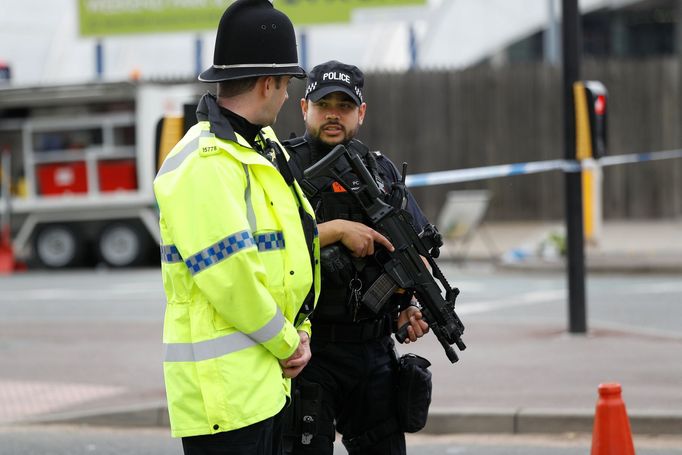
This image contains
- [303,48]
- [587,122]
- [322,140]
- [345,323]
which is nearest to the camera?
[345,323]

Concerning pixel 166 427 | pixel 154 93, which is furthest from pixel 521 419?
pixel 154 93

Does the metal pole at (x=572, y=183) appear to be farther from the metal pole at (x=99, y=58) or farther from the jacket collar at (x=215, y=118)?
the metal pole at (x=99, y=58)

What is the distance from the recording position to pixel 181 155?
3.74 metres

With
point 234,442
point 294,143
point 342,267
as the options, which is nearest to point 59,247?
point 294,143

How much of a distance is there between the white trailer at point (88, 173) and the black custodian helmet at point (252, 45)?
16.0m

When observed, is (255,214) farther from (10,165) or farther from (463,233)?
(10,165)

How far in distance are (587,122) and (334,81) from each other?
18.6 feet

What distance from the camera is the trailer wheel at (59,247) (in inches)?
796

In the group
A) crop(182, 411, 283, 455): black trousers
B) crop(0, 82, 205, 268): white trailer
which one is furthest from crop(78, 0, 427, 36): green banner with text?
crop(182, 411, 283, 455): black trousers

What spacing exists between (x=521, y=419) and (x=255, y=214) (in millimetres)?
4059

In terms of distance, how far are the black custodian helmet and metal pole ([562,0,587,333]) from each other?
6.62 meters

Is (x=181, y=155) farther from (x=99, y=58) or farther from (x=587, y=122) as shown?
(x=99, y=58)

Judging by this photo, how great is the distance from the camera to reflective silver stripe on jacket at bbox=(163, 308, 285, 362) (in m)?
A: 3.66

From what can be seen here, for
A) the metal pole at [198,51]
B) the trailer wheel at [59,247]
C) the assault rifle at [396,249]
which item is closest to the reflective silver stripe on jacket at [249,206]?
the assault rifle at [396,249]
